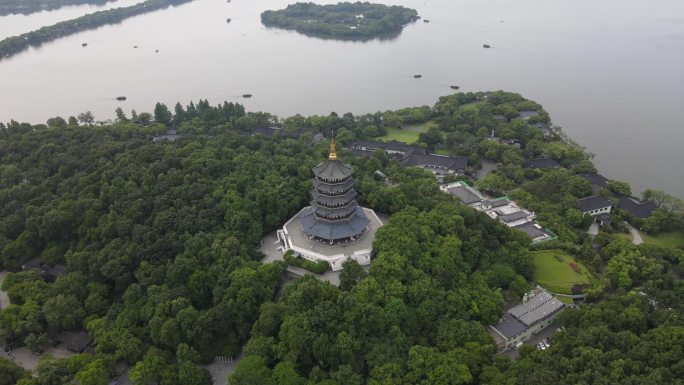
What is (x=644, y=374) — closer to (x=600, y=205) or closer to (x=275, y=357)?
(x=275, y=357)

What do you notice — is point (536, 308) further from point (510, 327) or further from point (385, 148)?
point (385, 148)

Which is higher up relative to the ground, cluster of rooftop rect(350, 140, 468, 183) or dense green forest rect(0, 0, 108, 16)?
dense green forest rect(0, 0, 108, 16)

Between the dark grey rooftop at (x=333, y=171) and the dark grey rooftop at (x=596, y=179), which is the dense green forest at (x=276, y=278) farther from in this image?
the dark grey rooftop at (x=333, y=171)

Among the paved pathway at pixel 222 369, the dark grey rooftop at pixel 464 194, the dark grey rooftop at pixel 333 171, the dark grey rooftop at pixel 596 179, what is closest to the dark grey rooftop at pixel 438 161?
the dark grey rooftop at pixel 464 194

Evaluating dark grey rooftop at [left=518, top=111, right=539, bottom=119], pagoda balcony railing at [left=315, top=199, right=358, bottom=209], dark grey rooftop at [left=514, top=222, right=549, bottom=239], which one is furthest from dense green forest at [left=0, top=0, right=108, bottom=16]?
dark grey rooftop at [left=514, top=222, right=549, bottom=239]

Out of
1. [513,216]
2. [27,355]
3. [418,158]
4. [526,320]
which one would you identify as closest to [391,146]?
[418,158]

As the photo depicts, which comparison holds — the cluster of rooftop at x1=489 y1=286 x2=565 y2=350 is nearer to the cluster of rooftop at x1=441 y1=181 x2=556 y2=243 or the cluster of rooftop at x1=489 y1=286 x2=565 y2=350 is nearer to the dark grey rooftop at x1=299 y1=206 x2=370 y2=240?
the cluster of rooftop at x1=441 y1=181 x2=556 y2=243
